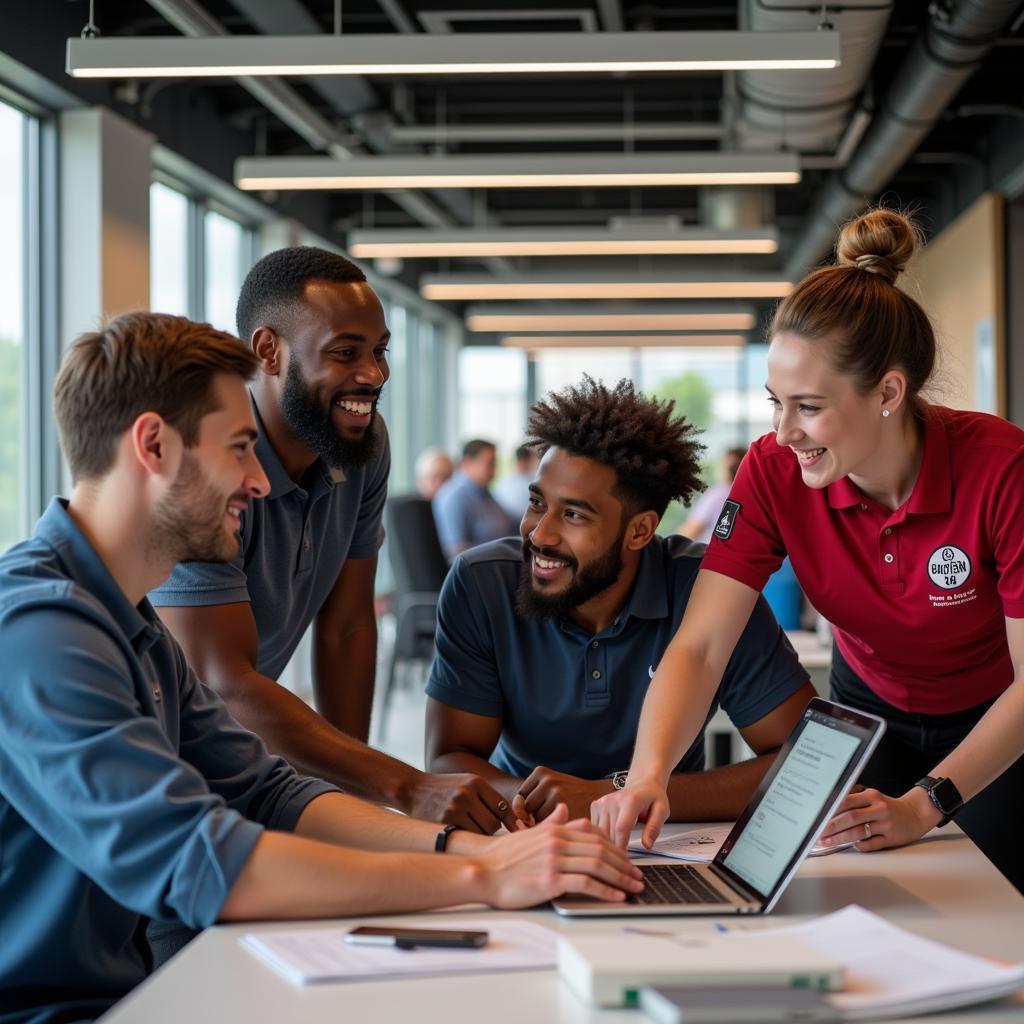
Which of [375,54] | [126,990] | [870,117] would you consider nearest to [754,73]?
[870,117]

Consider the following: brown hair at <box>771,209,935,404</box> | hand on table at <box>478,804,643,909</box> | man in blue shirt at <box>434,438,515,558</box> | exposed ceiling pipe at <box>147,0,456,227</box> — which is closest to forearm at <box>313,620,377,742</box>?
brown hair at <box>771,209,935,404</box>

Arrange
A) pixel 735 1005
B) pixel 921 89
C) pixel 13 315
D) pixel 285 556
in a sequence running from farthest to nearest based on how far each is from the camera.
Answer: pixel 921 89 → pixel 13 315 → pixel 285 556 → pixel 735 1005

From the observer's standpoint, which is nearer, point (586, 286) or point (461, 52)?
point (461, 52)

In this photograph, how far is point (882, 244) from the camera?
2.10 metres

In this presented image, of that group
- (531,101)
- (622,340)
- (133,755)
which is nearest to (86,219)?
(531,101)

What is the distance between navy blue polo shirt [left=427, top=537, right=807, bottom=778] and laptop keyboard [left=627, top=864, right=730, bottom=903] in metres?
0.54

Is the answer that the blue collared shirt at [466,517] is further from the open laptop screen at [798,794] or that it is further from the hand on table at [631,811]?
Answer: the open laptop screen at [798,794]

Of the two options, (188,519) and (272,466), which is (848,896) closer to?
(188,519)

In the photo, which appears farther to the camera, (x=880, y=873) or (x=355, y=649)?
(x=355, y=649)

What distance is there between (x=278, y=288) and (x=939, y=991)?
1.59 metres

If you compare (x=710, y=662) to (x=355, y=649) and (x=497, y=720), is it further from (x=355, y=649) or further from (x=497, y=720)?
(x=355, y=649)

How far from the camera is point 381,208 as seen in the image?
954 cm

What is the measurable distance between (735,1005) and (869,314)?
1.13 m

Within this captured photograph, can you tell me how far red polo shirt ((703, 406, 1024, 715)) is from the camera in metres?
1.98
